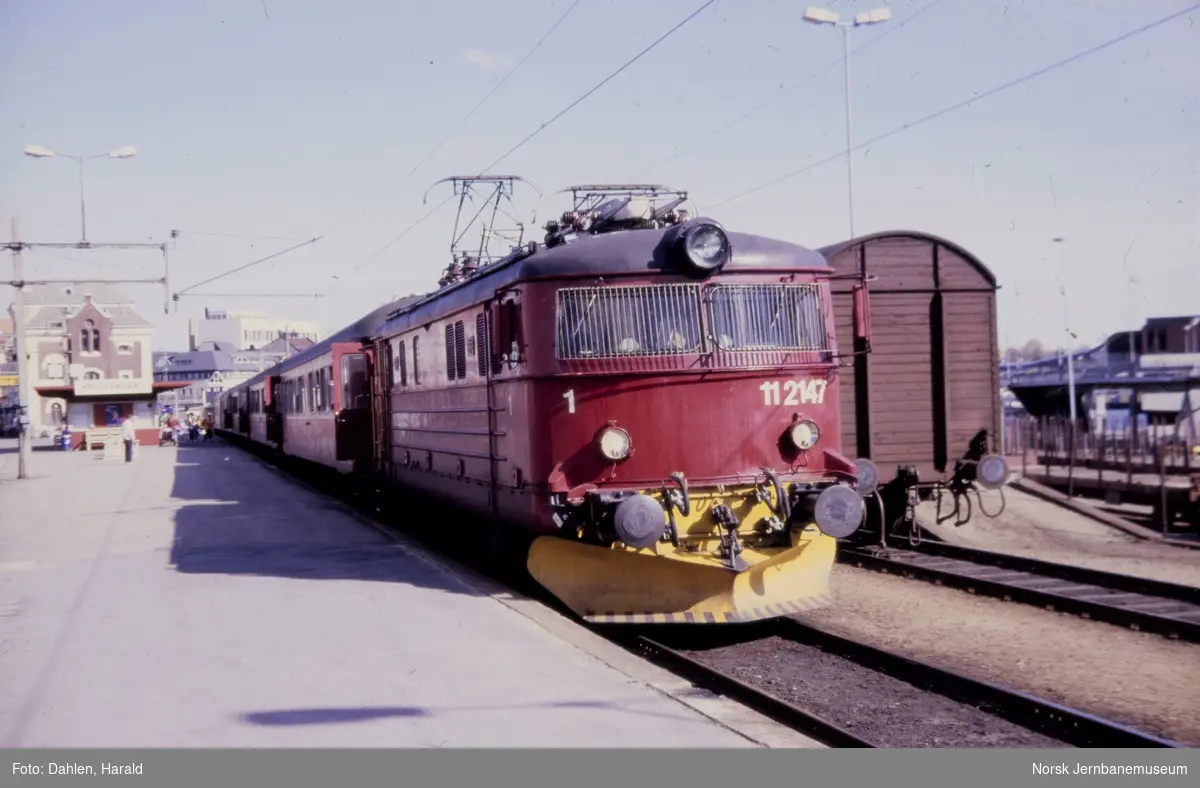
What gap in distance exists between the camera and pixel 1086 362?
143 feet

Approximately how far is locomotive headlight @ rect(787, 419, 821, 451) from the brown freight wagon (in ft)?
15.7

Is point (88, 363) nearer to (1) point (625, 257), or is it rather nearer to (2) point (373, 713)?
(1) point (625, 257)

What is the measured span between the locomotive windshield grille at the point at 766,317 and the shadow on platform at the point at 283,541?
3205 mm

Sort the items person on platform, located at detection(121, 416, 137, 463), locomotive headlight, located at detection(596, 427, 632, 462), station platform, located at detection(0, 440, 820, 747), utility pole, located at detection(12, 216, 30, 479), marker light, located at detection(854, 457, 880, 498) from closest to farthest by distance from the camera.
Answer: station platform, located at detection(0, 440, 820, 747) < locomotive headlight, located at detection(596, 427, 632, 462) < marker light, located at detection(854, 457, 880, 498) < utility pole, located at detection(12, 216, 30, 479) < person on platform, located at detection(121, 416, 137, 463)

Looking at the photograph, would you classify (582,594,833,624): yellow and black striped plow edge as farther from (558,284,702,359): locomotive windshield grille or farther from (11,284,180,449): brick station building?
(11,284,180,449): brick station building

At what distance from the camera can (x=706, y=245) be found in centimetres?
900

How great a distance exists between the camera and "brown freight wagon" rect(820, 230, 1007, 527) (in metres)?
13.9

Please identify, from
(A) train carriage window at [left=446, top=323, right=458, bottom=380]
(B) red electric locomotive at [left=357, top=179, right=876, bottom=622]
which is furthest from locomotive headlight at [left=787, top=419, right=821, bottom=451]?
(A) train carriage window at [left=446, top=323, right=458, bottom=380]

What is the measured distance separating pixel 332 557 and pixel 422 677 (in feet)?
18.7

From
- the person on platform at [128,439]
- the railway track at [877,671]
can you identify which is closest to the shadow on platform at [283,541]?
the railway track at [877,671]

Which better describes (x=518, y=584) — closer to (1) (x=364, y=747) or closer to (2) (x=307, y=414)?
(1) (x=364, y=747)
